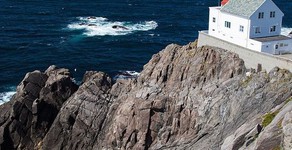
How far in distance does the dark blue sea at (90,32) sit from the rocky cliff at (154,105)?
1873 cm

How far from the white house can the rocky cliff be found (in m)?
4.67

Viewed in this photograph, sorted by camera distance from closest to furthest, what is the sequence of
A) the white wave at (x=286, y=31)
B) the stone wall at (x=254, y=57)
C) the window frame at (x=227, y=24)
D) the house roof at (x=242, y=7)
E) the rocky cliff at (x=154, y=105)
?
1. the rocky cliff at (x=154, y=105)
2. the stone wall at (x=254, y=57)
3. the house roof at (x=242, y=7)
4. the window frame at (x=227, y=24)
5. the white wave at (x=286, y=31)

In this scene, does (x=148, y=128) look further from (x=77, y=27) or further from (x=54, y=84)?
(x=77, y=27)

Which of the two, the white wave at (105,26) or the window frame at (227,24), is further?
the white wave at (105,26)

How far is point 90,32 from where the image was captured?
148 m

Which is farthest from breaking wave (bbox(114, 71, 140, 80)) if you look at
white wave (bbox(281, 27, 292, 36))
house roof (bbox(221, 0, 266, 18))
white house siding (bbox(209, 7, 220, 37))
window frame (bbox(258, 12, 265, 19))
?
white wave (bbox(281, 27, 292, 36))

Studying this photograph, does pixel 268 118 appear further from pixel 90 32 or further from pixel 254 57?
pixel 90 32

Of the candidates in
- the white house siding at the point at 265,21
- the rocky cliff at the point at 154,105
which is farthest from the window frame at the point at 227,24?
the rocky cliff at the point at 154,105

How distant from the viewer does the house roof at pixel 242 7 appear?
8281 centimetres

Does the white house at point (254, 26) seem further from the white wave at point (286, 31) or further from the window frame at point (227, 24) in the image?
the white wave at point (286, 31)

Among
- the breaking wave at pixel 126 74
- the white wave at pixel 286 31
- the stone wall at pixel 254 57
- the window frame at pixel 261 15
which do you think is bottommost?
the breaking wave at pixel 126 74

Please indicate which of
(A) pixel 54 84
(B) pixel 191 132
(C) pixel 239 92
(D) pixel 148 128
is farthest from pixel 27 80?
(C) pixel 239 92

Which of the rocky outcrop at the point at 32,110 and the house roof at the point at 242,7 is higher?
the house roof at the point at 242,7

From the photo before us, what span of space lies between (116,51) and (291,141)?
3462 inches
